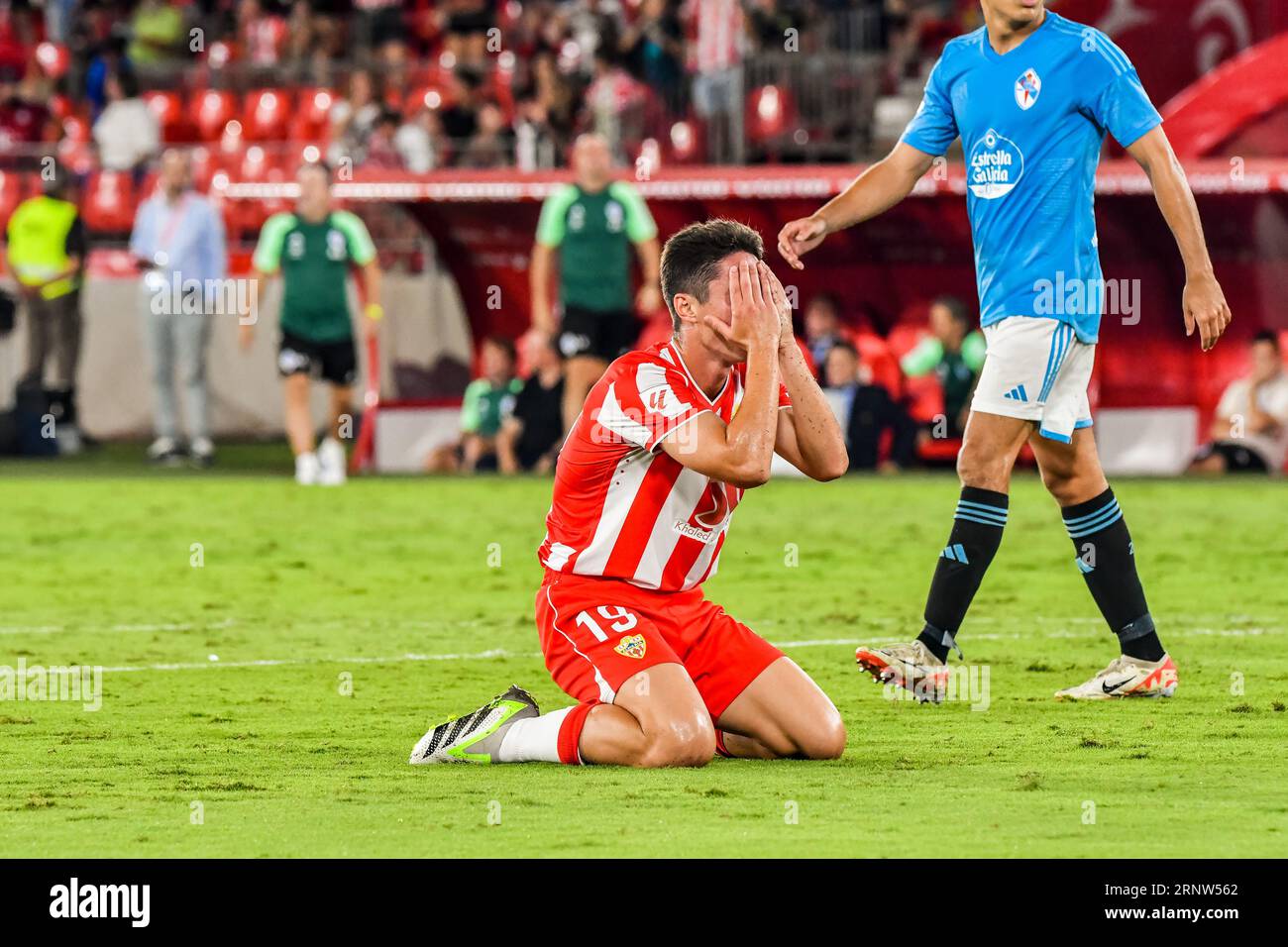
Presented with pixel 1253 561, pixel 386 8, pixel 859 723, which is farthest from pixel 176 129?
pixel 859 723

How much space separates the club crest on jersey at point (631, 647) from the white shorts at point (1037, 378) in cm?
165

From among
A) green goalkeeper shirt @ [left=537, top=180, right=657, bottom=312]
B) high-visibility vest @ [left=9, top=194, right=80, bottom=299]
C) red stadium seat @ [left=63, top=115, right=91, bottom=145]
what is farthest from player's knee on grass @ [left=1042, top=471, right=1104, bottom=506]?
red stadium seat @ [left=63, top=115, right=91, bottom=145]

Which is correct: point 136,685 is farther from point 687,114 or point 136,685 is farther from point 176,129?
point 176,129

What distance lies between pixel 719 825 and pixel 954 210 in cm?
1358

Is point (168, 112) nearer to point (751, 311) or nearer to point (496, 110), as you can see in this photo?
point (496, 110)

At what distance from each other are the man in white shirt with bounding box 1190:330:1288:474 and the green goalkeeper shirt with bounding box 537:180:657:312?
4753mm

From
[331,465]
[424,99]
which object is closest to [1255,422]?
[331,465]

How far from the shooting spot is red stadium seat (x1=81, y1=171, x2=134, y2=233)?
76.5 feet

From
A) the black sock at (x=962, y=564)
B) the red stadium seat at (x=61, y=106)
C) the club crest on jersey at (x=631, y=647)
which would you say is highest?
the red stadium seat at (x=61, y=106)

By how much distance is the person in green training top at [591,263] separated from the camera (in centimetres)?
1677

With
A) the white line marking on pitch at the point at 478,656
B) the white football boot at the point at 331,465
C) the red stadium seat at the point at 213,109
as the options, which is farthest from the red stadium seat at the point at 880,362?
the white line marking on pitch at the point at 478,656

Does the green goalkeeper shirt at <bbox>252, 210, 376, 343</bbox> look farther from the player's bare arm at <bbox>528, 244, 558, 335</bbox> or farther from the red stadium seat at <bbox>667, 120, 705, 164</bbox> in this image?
the red stadium seat at <bbox>667, 120, 705, 164</bbox>

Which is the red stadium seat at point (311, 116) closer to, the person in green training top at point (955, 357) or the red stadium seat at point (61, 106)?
the red stadium seat at point (61, 106)
